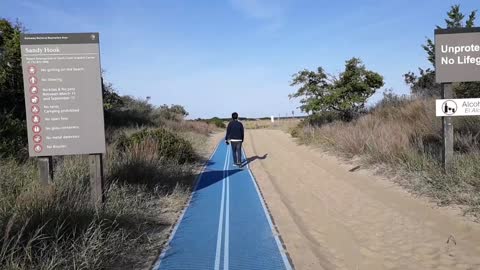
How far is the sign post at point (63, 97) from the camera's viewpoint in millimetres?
8570

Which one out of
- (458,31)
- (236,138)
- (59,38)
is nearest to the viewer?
(59,38)

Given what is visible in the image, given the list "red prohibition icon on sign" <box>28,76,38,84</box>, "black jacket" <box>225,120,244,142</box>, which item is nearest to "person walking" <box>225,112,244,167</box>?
"black jacket" <box>225,120,244,142</box>

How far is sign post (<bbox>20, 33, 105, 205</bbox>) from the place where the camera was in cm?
857

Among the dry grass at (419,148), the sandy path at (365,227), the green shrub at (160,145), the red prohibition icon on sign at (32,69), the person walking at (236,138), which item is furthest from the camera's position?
the person walking at (236,138)

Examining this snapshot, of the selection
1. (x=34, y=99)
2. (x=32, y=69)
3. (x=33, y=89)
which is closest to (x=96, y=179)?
(x=34, y=99)

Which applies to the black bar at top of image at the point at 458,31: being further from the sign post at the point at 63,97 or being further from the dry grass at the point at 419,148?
the sign post at the point at 63,97

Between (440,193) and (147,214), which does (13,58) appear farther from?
(440,193)

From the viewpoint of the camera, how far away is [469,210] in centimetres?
855

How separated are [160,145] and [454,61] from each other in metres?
9.50

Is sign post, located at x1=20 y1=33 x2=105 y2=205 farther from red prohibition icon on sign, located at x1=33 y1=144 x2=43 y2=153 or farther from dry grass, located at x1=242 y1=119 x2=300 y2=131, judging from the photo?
dry grass, located at x1=242 y1=119 x2=300 y2=131

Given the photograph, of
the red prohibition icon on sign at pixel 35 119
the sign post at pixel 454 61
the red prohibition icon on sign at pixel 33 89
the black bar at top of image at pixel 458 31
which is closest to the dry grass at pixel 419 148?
the sign post at pixel 454 61

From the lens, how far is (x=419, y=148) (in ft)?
45.2

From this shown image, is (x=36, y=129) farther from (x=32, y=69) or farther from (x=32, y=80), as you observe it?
(x=32, y=69)

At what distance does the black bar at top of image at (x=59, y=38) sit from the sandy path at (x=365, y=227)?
4904mm
